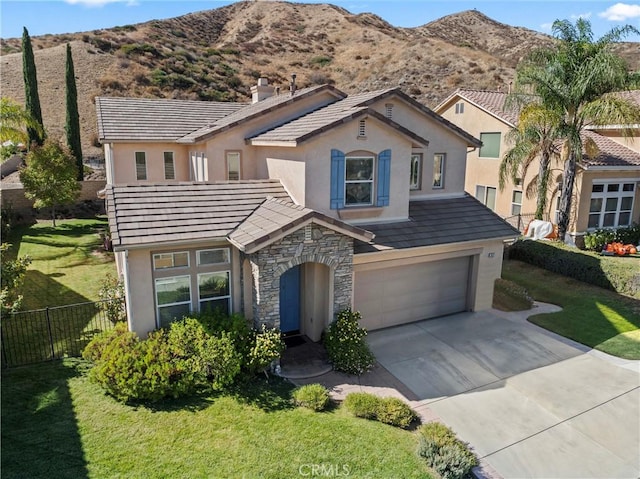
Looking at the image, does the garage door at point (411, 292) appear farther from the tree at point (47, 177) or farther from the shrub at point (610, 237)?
the tree at point (47, 177)

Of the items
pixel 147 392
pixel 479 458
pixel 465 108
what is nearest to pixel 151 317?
pixel 147 392

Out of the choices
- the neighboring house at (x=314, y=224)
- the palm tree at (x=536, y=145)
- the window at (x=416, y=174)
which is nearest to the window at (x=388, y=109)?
the neighboring house at (x=314, y=224)

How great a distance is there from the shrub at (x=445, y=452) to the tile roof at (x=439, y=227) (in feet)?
18.2

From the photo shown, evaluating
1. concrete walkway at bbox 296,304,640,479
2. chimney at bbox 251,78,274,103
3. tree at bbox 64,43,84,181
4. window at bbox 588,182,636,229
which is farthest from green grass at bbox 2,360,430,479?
tree at bbox 64,43,84,181

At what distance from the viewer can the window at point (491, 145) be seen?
2779 cm

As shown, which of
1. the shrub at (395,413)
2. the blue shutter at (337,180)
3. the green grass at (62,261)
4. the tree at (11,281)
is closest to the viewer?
the shrub at (395,413)

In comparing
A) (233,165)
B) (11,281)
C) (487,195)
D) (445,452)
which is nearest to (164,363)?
(11,281)

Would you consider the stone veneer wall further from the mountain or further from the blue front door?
the mountain

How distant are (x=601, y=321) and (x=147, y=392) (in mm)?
14876

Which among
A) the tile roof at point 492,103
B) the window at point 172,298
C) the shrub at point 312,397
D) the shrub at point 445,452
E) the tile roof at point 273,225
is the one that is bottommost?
the shrub at point 445,452

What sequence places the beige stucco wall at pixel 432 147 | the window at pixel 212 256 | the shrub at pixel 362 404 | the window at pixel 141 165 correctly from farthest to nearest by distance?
the window at pixel 141 165, the beige stucco wall at pixel 432 147, the window at pixel 212 256, the shrub at pixel 362 404

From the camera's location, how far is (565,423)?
402 inches

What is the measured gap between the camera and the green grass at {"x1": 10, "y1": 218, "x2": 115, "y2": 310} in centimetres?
1666

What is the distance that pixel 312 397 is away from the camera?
10.3m
